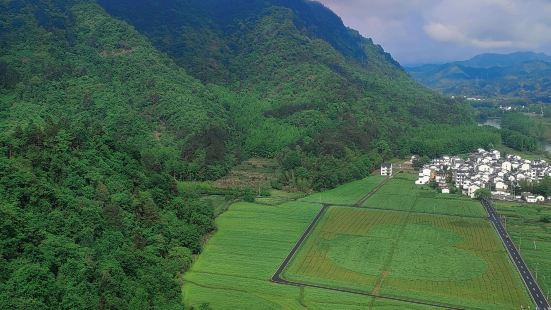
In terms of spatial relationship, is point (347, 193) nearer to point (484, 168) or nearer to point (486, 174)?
point (486, 174)

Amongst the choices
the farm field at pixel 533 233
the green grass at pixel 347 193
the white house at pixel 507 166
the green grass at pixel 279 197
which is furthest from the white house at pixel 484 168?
the green grass at pixel 279 197

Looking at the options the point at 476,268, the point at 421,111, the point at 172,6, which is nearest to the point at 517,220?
the point at 476,268

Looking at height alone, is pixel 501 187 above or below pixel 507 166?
below

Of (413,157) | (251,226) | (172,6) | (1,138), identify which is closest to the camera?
(1,138)

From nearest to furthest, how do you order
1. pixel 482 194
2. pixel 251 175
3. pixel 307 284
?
pixel 307 284, pixel 482 194, pixel 251 175

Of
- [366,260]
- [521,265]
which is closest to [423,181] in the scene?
[521,265]

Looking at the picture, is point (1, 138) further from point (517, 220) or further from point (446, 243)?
point (517, 220)

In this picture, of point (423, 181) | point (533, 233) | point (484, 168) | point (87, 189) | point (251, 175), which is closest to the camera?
point (87, 189)
